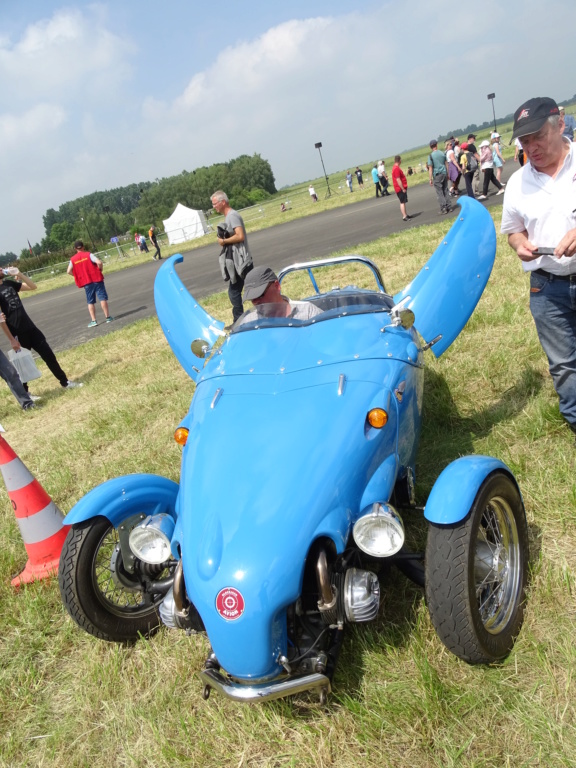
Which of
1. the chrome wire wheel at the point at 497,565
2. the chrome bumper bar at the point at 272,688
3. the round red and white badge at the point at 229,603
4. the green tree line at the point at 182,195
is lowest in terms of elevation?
the chrome wire wheel at the point at 497,565

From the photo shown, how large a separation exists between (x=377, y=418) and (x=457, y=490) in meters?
0.47

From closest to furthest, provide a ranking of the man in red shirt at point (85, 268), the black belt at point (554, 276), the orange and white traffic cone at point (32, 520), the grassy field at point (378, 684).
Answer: the grassy field at point (378, 684), the black belt at point (554, 276), the orange and white traffic cone at point (32, 520), the man in red shirt at point (85, 268)

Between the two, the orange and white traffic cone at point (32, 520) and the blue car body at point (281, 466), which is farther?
the orange and white traffic cone at point (32, 520)

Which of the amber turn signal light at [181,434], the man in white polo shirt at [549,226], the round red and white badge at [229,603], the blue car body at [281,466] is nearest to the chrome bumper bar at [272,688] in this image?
the blue car body at [281,466]

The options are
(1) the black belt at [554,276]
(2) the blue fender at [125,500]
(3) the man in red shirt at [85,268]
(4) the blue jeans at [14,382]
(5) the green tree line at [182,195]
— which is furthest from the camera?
(5) the green tree line at [182,195]

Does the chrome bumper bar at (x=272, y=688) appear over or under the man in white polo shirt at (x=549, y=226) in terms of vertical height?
under

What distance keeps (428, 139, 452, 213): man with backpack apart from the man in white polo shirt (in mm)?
13326

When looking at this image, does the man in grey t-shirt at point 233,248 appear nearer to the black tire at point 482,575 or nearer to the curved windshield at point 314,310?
the curved windshield at point 314,310

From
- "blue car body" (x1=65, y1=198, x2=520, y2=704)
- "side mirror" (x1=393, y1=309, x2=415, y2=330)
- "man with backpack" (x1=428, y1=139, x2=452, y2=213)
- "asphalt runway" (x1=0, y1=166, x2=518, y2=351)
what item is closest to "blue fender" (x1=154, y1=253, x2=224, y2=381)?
"blue car body" (x1=65, y1=198, x2=520, y2=704)

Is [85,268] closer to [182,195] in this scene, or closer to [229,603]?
[229,603]

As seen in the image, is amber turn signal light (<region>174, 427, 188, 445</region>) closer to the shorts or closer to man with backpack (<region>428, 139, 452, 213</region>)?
the shorts

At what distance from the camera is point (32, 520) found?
4.03m

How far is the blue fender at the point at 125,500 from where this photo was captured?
3.00 meters

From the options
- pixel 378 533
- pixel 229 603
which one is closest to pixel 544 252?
pixel 378 533
